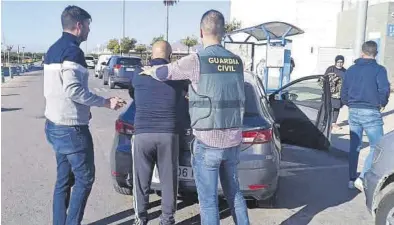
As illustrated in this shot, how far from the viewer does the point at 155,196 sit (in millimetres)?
5484

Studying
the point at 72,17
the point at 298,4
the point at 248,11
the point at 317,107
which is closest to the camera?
the point at 72,17

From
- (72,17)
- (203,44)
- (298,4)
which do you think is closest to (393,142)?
(203,44)

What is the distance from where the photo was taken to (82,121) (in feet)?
12.7

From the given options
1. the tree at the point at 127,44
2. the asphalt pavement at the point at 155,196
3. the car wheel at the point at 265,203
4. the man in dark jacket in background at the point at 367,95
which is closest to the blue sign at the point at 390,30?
the asphalt pavement at the point at 155,196

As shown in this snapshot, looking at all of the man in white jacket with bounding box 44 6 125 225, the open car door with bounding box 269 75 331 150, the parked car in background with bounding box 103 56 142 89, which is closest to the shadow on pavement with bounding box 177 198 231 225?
the man in white jacket with bounding box 44 6 125 225

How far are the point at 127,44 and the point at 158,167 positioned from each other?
69.7 metres

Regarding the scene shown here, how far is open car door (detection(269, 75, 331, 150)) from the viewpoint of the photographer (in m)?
→ 6.88

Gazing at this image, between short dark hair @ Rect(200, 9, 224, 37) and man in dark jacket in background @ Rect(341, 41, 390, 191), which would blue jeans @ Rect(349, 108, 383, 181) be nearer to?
man in dark jacket in background @ Rect(341, 41, 390, 191)

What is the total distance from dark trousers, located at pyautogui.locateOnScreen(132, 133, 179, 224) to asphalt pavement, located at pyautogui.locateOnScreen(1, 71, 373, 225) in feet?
1.47

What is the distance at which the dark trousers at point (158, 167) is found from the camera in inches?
160

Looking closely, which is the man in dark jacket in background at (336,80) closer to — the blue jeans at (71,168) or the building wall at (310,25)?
the blue jeans at (71,168)

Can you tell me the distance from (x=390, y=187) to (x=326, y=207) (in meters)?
1.39

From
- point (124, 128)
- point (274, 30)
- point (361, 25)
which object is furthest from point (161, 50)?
point (274, 30)

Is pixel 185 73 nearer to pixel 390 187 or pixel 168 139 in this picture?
pixel 168 139
